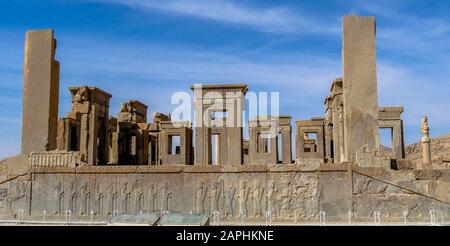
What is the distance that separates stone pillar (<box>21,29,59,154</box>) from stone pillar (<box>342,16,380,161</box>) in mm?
10575

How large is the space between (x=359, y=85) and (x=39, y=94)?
11429 millimetres

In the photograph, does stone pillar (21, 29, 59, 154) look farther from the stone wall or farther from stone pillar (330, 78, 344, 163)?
stone pillar (330, 78, 344, 163)

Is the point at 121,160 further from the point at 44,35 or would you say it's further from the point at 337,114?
the point at 337,114

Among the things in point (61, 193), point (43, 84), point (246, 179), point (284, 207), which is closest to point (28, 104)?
point (43, 84)

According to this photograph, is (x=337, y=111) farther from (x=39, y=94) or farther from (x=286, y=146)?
(x=39, y=94)

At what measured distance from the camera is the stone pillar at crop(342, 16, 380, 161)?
15.6 meters

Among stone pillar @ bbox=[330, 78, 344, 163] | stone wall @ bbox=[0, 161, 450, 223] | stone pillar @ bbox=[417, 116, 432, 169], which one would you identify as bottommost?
stone wall @ bbox=[0, 161, 450, 223]

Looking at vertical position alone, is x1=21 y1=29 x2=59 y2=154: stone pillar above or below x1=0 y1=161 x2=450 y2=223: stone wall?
above

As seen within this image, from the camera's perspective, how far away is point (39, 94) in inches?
682

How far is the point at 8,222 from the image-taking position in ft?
47.7

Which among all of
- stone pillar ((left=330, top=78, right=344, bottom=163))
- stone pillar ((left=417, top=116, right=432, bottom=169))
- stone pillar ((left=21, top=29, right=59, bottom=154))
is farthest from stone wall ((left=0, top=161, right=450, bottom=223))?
stone pillar ((left=330, top=78, right=344, bottom=163))

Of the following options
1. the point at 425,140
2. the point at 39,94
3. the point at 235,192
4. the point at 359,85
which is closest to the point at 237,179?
the point at 235,192

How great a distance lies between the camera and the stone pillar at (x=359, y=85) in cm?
1561

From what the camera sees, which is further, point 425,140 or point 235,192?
point 425,140
